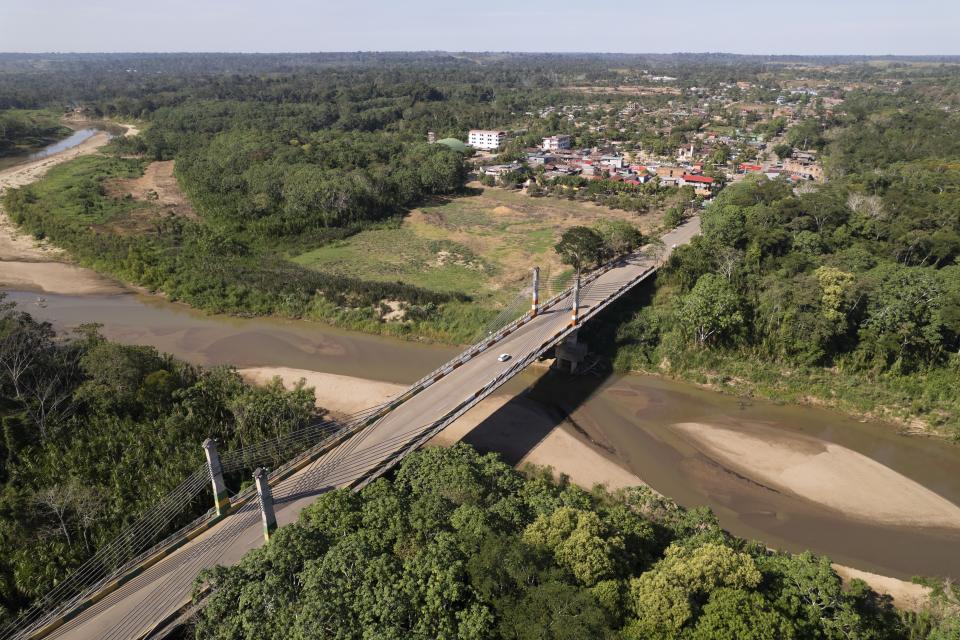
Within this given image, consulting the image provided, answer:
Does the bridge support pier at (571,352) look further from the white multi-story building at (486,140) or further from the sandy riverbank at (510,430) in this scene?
the white multi-story building at (486,140)

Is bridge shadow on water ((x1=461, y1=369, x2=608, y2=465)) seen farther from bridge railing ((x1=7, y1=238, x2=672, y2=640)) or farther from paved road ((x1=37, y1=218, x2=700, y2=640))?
bridge railing ((x1=7, y1=238, x2=672, y2=640))

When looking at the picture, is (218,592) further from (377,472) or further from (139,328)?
(139,328)

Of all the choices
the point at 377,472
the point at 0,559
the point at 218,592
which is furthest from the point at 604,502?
the point at 0,559

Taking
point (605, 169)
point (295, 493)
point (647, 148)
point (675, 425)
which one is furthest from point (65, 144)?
point (675, 425)

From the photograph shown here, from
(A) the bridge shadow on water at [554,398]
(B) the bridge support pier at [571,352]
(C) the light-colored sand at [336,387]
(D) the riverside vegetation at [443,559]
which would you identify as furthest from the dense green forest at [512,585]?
(B) the bridge support pier at [571,352]

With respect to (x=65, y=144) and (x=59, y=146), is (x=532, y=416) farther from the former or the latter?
(x=65, y=144)

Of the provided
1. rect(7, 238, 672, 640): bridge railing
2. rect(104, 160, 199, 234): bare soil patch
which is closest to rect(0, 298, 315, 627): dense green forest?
rect(7, 238, 672, 640): bridge railing
